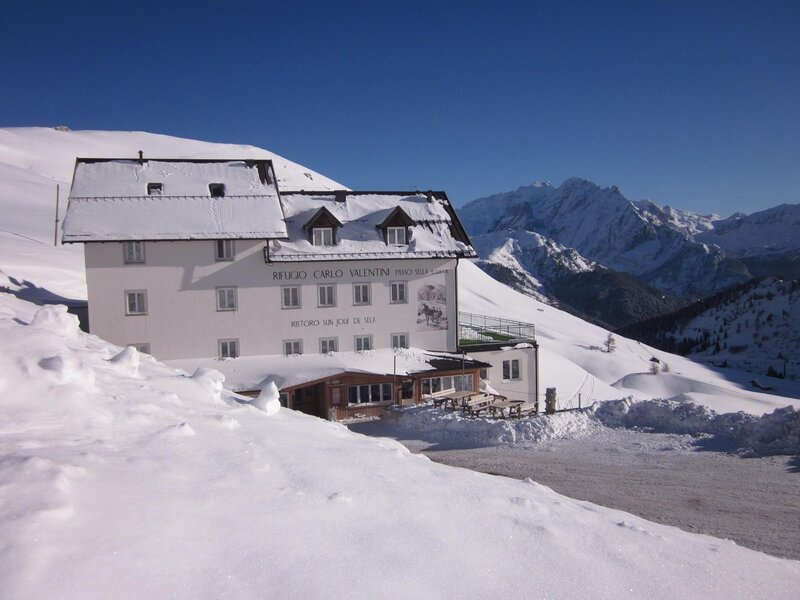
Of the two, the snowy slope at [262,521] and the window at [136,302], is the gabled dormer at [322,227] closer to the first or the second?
the window at [136,302]

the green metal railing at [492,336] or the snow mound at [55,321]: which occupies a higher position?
the snow mound at [55,321]

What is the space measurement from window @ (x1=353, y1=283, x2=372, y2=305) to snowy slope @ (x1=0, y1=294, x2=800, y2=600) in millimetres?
20758

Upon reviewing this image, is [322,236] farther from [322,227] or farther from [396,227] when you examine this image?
[396,227]

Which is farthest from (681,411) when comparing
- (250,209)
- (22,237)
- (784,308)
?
(784,308)

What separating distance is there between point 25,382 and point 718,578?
1034 centimetres

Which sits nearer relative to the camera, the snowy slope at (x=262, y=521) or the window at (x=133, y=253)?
the snowy slope at (x=262, y=521)

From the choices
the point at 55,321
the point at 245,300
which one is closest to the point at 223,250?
the point at 245,300

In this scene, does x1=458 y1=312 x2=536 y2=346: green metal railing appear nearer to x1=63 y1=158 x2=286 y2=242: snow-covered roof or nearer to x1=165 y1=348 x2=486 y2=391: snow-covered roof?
x1=165 y1=348 x2=486 y2=391: snow-covered roof

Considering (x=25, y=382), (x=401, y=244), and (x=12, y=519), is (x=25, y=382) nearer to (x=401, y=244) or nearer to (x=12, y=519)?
(x=12, y=519)

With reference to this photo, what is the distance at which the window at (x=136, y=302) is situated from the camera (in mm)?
28797

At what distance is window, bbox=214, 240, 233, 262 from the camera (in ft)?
96.8

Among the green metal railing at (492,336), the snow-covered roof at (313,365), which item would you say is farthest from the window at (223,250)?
the green metal railing at (492,336)

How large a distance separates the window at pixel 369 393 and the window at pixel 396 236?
8.11 meters

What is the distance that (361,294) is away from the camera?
104ft
